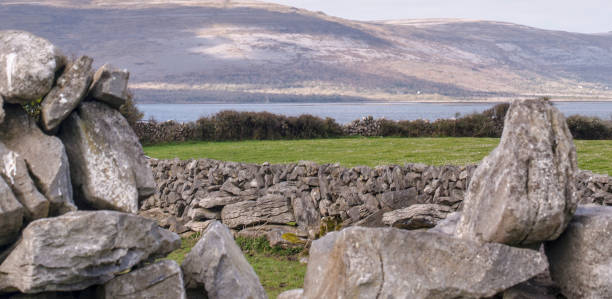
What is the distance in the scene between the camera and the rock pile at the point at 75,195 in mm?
4762

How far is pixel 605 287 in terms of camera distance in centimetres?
451

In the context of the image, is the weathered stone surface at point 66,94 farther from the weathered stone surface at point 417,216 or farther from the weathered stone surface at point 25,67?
the weathered stone surface at point 417,216

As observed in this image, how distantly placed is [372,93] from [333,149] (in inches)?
6471

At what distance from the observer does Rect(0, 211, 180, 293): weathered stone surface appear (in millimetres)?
4648

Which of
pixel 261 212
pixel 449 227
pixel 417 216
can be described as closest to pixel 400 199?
pixel 417 216

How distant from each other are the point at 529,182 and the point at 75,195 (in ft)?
14.0

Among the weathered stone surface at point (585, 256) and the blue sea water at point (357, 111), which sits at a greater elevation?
the weathered stone surface at point (585, 256)

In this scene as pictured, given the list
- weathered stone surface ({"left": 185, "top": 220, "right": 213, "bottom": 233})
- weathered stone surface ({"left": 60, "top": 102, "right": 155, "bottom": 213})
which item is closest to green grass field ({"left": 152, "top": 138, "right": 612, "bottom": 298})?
weathered stone surface ({"left": 185, "top": 220, "right": 213, "bottom": 233})

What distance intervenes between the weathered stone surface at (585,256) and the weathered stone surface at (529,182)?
18cm

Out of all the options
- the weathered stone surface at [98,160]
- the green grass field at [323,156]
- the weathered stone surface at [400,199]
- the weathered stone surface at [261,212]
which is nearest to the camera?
the weathered stone surface at [98,160]

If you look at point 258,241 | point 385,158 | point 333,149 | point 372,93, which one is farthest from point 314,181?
point 372,93

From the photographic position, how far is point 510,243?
15.5 feet

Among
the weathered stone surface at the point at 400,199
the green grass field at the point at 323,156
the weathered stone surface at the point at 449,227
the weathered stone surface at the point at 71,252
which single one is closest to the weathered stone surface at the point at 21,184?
the weathered stone surface at the point at 71,252

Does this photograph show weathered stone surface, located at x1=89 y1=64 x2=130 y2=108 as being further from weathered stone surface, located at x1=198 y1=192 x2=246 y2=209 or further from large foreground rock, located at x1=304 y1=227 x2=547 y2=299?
weathered stone surface, located at x1=198 y1=192 x2=246 y2=209
